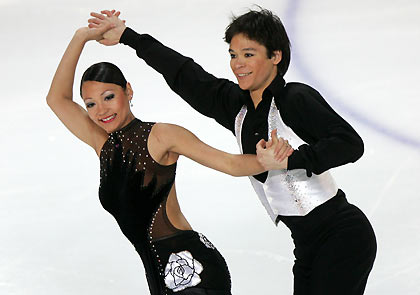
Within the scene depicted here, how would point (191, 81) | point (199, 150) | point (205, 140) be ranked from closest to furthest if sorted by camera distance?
point (199, 150) → point (191, 81) → point (205, 140)

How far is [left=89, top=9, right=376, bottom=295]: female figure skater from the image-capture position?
291 cm

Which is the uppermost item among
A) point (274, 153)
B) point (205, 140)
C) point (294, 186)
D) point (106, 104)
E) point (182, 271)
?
point (205, 140)

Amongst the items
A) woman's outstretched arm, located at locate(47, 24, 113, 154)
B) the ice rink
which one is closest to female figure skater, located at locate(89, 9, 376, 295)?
woman's outstretched arm, located at locate(47, 24, 113, 154)

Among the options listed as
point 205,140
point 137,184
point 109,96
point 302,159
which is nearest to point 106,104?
point 109,96

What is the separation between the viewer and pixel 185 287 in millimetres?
2928

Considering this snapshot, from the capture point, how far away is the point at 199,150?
2.88m

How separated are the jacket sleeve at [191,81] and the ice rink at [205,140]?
42.8 inches

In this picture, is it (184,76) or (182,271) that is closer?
(182,271)

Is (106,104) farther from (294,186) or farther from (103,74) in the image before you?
(294,186)

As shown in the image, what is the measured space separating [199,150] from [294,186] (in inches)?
17.2

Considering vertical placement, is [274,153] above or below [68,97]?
below
